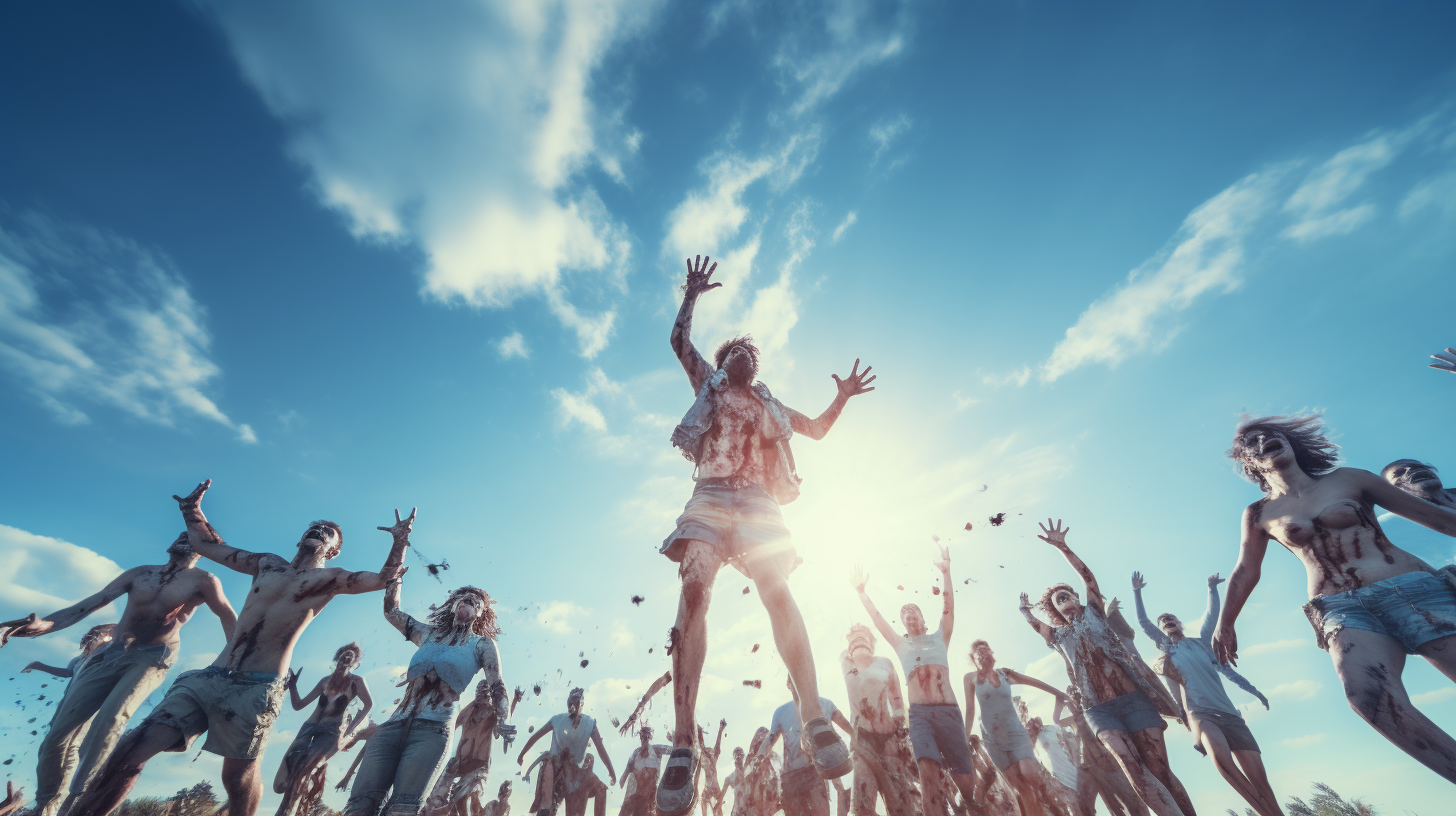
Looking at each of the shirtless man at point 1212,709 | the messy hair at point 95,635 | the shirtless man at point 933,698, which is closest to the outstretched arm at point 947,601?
the shirtless man at point 933,698

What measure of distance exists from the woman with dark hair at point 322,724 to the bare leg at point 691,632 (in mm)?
7785

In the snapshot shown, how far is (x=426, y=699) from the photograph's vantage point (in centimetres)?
529

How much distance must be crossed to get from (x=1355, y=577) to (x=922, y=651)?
4494 mm

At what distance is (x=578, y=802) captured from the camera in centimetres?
901

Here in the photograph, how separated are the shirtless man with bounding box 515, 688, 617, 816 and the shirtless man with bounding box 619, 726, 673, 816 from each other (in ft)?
2.52

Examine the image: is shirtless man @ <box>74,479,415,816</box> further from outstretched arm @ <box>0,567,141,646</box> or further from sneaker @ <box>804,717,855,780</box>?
sneaker @ <box>804,717,855,780</box>

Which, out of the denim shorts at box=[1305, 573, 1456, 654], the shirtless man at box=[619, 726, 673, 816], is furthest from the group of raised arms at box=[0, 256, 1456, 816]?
the shirtless man at box=[619, 726, 673, 816]

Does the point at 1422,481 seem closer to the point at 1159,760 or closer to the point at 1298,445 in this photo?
the point at 1298,445

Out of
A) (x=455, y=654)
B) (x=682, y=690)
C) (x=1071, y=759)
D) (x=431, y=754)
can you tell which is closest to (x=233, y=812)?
(x=431, y=754)

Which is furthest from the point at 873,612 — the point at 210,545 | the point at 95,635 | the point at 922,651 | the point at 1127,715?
the point at 95,635

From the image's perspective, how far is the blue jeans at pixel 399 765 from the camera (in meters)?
4.67

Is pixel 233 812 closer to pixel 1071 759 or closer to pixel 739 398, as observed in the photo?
pixel 739 398

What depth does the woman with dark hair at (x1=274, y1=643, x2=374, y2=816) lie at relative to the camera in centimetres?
729

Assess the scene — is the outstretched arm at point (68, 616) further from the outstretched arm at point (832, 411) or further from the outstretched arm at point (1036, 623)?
the outstretched arm at point (1036, 623)
